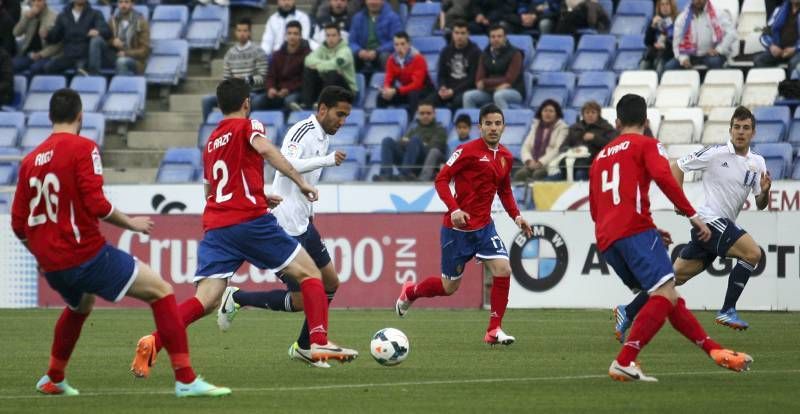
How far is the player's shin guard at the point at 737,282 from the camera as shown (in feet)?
50.9

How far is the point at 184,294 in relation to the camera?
20.8 m

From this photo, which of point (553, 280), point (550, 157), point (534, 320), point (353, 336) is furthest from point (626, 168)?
point (550, 157)

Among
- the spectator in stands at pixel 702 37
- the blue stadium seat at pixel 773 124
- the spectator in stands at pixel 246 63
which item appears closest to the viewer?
the blue stadium seat at pixel 773 124

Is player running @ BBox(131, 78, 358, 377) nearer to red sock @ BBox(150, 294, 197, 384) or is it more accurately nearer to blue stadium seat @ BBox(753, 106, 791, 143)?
red sock @ BBox(150, 294, 197, 384)

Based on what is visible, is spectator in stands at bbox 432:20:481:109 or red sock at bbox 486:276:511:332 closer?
red sock at bbox 486:276:511:332

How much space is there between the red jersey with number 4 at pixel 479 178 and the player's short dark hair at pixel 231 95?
3913 mm

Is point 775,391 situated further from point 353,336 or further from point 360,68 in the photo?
point 360,68

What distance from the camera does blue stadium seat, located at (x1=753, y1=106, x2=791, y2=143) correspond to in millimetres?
21367

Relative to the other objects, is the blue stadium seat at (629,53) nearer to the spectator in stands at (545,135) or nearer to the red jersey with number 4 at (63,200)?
the spectator in stands at (545,135)

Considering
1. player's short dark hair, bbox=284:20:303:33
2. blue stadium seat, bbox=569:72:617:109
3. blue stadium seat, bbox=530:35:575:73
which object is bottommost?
blue stadium seat, bbox=569:72:617:109

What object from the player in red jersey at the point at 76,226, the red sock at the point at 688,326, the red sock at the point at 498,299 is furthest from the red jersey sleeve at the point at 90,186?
the red sock at the point at 498,299

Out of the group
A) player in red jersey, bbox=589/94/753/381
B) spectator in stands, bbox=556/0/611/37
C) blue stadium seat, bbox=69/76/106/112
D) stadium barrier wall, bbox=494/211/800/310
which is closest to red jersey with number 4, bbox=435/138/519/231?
player in red jersey, bbox=589/94/753/381

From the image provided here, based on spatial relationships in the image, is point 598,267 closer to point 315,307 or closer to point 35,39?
point 315,307

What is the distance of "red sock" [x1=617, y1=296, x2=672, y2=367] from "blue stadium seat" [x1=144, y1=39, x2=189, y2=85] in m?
17.5
